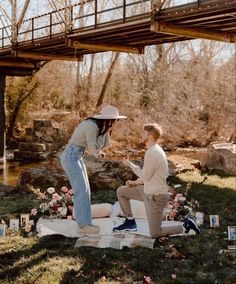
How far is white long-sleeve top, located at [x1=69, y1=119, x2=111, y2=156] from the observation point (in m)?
5.89

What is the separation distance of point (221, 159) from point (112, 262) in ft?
22.2

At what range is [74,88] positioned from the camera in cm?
2711

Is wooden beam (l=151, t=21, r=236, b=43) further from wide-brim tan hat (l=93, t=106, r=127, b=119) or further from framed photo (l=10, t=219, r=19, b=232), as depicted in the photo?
framed photo (l=10, t=219, r=19, b=232)

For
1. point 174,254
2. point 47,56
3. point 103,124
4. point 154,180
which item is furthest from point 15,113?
point 174,254

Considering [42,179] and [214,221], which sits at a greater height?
[42,179]

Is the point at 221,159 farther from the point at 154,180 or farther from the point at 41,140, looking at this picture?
the point at 41,140

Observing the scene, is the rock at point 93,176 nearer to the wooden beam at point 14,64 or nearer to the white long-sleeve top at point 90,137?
the white long-sleeve top at point 90,137

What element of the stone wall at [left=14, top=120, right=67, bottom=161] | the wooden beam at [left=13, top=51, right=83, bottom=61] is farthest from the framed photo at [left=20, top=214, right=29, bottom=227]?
the stone wall at [left=14, top=120, right=67, bottom=161]

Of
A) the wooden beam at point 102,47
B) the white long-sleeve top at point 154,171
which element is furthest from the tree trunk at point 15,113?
the white long-sleeve top at point 154,171

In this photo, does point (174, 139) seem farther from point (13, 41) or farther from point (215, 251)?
point (215, 251)

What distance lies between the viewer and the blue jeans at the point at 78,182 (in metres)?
6.06

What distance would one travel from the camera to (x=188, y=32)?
10578 mm

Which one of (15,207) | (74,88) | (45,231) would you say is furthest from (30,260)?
(74,88)

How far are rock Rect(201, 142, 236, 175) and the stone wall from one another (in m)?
11.0
